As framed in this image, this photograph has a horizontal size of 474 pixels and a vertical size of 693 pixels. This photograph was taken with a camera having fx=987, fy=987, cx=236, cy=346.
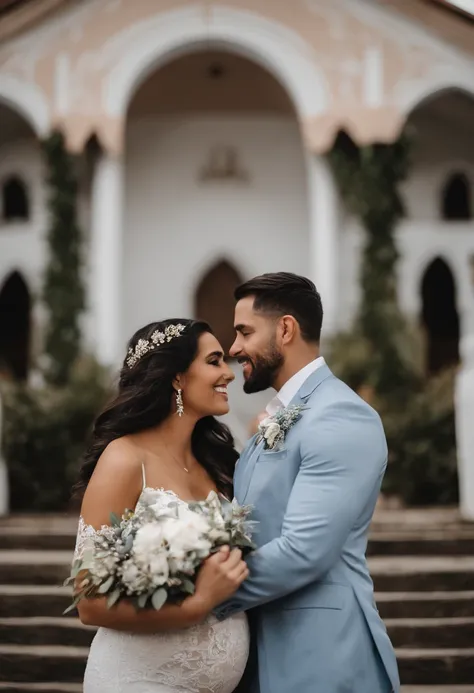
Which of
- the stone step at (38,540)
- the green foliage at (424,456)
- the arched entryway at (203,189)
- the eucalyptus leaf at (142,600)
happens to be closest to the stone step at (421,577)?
the stone step at (38,540)

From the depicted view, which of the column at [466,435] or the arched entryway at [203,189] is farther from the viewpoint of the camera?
the arched entryway at [203,189]

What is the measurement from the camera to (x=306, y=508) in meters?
3.12

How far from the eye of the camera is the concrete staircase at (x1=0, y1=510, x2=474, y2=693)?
636 centimetres

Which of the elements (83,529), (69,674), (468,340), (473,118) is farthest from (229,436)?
(473,118)

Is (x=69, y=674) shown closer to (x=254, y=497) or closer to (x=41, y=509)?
(x=254, y=497)

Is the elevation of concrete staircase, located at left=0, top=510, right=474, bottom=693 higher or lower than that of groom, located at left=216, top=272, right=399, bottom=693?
lower

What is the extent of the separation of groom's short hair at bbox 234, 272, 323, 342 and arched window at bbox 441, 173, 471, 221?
13.8 metres

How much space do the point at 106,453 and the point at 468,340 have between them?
6.64m

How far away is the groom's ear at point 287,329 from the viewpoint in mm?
3412

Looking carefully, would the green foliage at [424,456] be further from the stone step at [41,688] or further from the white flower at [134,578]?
the white flower at [134,578]

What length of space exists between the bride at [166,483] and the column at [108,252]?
35.9 feet

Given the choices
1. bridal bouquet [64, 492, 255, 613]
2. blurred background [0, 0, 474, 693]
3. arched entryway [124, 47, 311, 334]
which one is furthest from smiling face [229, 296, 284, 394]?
arched entryway [124, 47, 311, 334]

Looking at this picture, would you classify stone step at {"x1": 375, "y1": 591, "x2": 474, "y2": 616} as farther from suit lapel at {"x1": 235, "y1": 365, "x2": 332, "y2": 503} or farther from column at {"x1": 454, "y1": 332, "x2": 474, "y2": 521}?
suit lapel at {"x1": 235, "y1": 365, "x2": 332, "y2": 503}

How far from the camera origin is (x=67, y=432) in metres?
12.1
